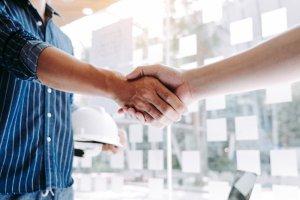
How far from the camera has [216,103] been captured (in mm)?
1616

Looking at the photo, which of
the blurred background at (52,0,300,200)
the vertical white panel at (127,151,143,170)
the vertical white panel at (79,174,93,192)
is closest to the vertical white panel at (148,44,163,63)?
the blurred background at (52,0,300,200)

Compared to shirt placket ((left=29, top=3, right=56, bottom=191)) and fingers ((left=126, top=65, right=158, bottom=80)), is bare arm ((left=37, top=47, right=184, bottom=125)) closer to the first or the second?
fingers ((left=126, top=65, right=158, bottom=80))

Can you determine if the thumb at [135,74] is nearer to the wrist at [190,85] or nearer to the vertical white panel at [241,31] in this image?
the wrist at [190,85]

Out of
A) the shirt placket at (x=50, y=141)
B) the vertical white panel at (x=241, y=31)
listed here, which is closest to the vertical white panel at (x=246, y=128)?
the vertical white panel at (x=241, y=31)

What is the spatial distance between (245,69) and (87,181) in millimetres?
1553

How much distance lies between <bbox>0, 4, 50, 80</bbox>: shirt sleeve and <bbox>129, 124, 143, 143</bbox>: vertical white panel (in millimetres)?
1090

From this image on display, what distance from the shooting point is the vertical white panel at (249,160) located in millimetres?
1454

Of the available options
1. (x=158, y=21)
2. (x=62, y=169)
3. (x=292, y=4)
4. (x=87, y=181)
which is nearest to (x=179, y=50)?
(x=158, y=21)

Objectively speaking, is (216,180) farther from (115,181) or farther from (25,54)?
(25,54)

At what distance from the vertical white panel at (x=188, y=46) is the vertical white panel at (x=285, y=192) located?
733 millimetres

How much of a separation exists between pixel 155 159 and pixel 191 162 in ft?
0.77

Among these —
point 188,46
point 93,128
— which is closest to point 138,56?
point 188,46

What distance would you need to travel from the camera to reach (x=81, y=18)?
222 centimetres

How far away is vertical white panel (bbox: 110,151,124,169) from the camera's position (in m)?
2.05
